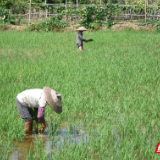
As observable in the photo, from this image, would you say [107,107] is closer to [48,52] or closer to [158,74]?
[158,74]

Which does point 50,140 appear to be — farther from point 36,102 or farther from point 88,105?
point 88,105

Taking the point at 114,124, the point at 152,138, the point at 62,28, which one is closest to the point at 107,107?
the point at 114,124

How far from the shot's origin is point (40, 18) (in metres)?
19.8

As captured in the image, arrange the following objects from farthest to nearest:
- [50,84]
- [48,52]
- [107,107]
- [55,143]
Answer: [48,52] → [50,84] → [107,107] → [55,143]

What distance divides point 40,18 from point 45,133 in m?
16.7

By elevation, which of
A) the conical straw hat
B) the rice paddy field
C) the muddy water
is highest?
the conical straw hat

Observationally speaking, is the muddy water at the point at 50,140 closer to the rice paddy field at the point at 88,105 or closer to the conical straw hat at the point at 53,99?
the rice paddy field at the point at 88,105

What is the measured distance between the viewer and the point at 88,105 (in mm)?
4559

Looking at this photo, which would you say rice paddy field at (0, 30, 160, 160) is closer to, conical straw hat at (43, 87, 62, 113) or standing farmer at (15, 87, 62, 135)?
standing farmer at (15, 87, 62, 135)

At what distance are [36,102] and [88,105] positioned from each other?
1.18m

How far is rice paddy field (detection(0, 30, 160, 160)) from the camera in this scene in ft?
10.2

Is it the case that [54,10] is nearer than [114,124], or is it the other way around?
[114,124]

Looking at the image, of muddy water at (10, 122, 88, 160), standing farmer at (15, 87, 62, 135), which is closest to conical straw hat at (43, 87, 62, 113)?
standing farmer at (15, 87, 62, 135)

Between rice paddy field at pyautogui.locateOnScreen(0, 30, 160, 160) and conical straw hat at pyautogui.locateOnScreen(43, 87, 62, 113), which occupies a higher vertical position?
conical straw hat at pyautogui.locateOnScreen(43, 87, 62, 113)
